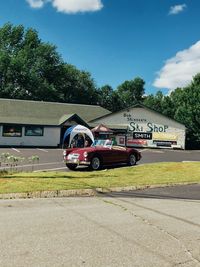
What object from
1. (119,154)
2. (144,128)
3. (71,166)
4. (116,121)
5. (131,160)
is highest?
(116,121)

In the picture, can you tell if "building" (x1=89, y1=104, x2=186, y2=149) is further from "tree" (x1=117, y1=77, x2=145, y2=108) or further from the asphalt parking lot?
"tree" (x1=117, y1=77, x2=145, y2=108)

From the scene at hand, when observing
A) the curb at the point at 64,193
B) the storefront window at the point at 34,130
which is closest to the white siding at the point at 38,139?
the storefront window at the point at 34,130

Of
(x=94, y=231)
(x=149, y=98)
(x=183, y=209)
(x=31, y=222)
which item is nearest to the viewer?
(x=94, y=231)

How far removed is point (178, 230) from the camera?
8.05m

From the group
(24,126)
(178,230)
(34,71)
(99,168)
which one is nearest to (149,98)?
(34,71)

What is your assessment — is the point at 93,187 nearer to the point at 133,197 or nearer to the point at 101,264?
the point at 133,197

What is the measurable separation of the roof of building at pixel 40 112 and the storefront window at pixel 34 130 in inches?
20.7

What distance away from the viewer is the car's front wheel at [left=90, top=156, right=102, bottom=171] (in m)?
21.0

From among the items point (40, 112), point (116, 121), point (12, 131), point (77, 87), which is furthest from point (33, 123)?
point (77, 87)

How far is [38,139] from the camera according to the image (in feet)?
145

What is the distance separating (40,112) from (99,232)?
135 feet

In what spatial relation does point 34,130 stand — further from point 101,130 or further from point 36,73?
point 36,73

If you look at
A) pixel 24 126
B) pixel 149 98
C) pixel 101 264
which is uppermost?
pixel 149 98

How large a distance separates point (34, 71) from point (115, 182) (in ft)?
196
